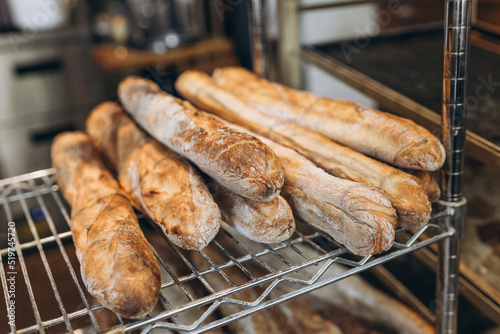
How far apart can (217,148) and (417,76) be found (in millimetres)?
719

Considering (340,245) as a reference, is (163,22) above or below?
above

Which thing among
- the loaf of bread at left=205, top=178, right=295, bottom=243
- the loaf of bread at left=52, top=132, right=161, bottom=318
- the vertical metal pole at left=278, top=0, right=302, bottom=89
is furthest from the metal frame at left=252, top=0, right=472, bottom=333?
the vertical metal pole at left=278, top=0, right=302, bottom=89

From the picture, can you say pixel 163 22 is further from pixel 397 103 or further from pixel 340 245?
pixel 340 245

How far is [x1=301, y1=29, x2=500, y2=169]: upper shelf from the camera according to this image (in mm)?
1016

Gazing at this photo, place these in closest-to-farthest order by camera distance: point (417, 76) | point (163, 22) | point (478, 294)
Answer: point (478, 294) < point (417, 76) < point (163, 22)

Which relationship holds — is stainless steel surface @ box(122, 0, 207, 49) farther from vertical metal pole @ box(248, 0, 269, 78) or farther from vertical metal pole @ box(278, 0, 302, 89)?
vertical metal pole @ box(248, 0, 269, 78)

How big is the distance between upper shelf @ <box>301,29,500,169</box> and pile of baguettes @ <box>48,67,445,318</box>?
0.14 meters

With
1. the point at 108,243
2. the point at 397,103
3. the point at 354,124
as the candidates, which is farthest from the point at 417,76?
the point at 108,243

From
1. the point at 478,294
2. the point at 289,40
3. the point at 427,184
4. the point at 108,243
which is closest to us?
the point at 108,243

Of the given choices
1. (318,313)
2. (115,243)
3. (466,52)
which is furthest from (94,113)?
(466,52)

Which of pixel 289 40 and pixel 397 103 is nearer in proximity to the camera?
pixel 397 103

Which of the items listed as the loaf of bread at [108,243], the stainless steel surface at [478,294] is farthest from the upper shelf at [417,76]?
the loaf of bread at [108,243]

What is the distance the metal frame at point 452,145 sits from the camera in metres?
0.86

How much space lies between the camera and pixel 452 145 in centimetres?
92
